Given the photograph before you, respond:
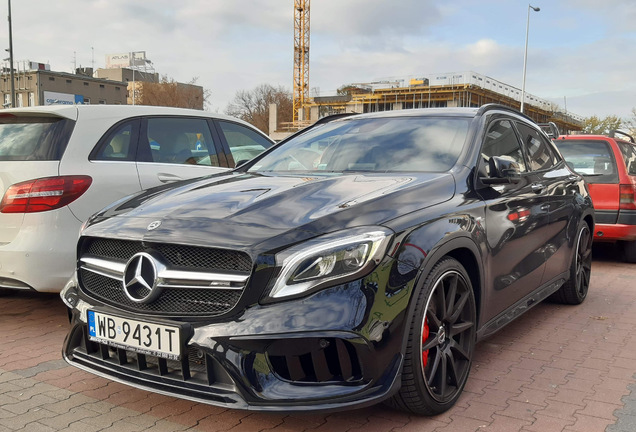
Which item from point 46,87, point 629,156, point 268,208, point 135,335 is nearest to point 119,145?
point 268,208

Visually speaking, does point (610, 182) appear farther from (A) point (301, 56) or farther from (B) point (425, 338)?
(A) point (301, 56)

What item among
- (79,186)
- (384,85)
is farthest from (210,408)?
(384,85)

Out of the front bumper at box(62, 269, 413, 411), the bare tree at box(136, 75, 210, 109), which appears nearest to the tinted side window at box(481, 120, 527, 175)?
the front bumper at box(62, 269, 413, 411)

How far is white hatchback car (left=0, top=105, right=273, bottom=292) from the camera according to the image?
430cm

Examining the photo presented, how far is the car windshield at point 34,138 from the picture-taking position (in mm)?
4473

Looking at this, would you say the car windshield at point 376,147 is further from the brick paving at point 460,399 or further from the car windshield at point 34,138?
the car windshield at point 34,138

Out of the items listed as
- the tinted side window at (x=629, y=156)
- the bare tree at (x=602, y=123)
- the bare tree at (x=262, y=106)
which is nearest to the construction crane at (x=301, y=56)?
the bare tree at (x=262, y=106)

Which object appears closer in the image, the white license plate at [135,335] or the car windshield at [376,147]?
the white license plate at [135,335]

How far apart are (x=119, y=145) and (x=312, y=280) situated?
9.95ft

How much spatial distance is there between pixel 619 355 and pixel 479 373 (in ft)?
3.81

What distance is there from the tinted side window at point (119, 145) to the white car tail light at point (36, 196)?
0.41m

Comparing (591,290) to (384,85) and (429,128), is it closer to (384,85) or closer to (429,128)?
(429,128)

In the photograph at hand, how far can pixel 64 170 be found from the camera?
174 inches

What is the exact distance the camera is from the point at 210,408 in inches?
126
